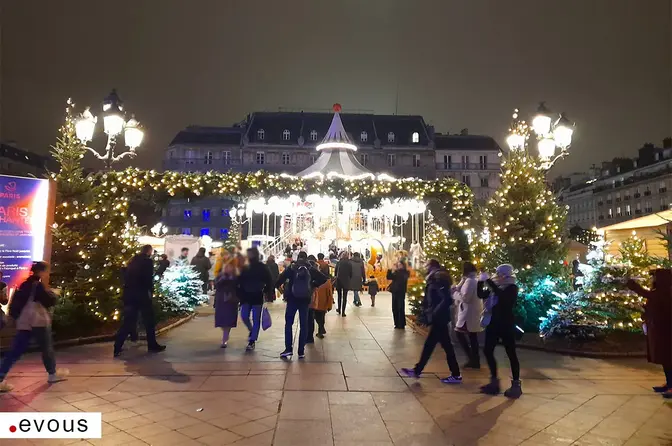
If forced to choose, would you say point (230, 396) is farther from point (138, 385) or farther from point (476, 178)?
point (476, 178)

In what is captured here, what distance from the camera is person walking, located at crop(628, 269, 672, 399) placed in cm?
578

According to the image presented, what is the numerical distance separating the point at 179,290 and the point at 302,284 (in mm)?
5686

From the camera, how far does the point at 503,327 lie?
19.1 feet

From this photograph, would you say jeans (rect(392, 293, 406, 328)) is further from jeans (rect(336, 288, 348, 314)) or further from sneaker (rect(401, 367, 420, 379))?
sneaker (rect(401, 367, 420, 379))

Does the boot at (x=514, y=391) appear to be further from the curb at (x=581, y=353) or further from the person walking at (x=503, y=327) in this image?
the curb at (x=581, y=353)

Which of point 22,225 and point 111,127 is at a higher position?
point 111,127

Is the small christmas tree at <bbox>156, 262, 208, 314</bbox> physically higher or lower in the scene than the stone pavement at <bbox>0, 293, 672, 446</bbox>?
higher

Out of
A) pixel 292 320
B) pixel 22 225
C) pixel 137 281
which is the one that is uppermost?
pixel 22 225

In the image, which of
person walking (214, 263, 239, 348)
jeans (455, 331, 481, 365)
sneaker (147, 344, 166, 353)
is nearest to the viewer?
jeans (455, 331, 481, 365)

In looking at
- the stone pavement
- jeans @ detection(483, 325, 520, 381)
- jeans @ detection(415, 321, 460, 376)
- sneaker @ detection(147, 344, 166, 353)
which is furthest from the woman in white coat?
sneaker @ detection(147, 344, 166, 353)

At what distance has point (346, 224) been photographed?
23.0 m

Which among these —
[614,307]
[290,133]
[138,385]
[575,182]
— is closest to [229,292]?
[138,385]

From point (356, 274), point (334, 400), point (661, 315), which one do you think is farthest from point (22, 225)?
point (661, 315)

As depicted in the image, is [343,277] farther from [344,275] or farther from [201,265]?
[201,265]
